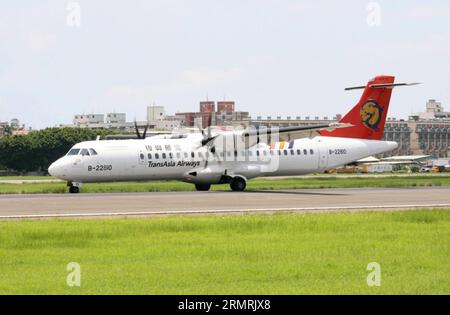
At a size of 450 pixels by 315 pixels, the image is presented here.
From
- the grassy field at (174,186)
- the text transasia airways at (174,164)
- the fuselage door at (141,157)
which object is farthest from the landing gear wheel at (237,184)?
the fuselage door at (141,157)

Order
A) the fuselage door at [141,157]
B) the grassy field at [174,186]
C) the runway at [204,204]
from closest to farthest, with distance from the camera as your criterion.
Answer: the runway at [204,204], the fuselage door at [141,157], the grassy field at [174,186]

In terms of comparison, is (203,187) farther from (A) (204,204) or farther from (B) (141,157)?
(A) (204,204)

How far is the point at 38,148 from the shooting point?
128 metres

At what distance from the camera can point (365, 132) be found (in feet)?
173

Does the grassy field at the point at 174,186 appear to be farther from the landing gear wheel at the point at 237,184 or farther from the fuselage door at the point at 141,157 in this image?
the landing gear wheel at the point at 237,184

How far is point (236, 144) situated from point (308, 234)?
86.1 feet

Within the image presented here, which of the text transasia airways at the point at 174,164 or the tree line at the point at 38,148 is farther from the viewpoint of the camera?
the tree line at the point at 38,148

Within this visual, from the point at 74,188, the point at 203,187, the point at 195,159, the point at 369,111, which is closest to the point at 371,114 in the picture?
the point at 369,111

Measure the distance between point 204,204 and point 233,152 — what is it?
1442 centimetres

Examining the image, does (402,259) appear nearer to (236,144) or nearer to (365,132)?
(236,144)

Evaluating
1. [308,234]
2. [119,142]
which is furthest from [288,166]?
[308,234]

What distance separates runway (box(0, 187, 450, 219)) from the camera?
3120 centimetres

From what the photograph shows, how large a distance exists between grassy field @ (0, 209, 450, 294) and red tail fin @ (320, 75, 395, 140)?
79.3ft

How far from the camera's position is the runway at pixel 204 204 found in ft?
102
